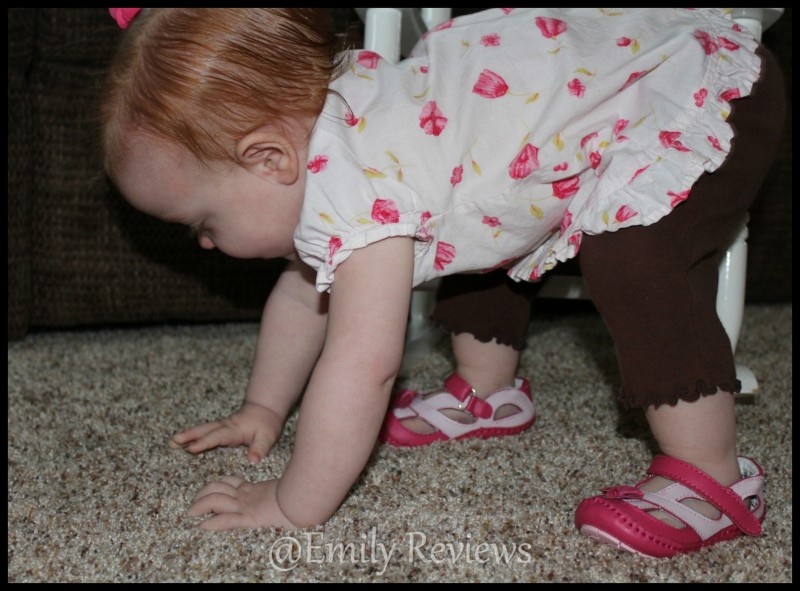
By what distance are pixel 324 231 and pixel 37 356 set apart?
54 centimetres

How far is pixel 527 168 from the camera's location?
68 centimetres

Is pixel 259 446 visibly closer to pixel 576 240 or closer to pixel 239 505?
pixel 239 505

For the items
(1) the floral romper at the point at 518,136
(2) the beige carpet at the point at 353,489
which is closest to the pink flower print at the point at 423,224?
(1) the floral romper at the point at 518,136

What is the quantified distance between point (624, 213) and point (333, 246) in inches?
8.8

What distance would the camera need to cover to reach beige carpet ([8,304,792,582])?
60 cm

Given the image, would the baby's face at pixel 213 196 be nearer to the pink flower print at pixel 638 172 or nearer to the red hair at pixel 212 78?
the red hair at pixel 212 78

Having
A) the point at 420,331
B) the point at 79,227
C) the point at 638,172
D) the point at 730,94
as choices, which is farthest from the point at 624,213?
the point at 79,227

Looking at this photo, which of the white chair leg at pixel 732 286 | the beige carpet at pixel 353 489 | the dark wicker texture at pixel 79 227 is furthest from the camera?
the dark wicker texture at pixel 79 227

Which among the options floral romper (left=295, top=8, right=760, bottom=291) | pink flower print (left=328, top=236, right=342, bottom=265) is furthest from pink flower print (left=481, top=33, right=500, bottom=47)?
pink flower print (left=328, top=236, right=342, bottom=265)

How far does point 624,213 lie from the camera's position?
0.66 metres

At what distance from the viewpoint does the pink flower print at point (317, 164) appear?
0.64 meters

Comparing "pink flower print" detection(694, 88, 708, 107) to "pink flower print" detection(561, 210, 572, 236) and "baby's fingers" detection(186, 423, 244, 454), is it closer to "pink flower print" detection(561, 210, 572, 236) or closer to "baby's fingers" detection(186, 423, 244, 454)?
"pink flower print" detection(561, 210, 572, 236)

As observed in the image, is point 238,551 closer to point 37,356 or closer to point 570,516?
point 570,516

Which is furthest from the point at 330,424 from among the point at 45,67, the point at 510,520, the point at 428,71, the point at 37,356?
the point at 45,67
